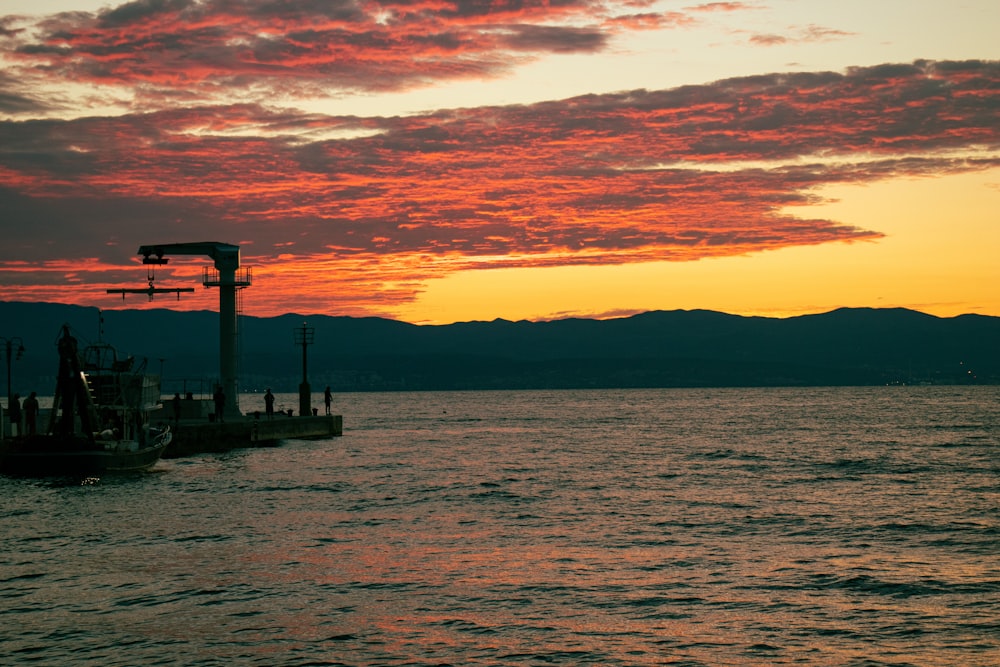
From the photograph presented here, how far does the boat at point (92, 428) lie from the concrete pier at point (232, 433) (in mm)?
5731

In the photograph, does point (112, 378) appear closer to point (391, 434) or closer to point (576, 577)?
point (576, 577)

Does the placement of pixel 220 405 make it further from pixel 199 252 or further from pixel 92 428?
pixel 92 428

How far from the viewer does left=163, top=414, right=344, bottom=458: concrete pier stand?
65.0m

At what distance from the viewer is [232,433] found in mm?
69562

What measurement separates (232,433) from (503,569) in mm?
47039

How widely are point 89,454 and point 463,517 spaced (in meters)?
20.6

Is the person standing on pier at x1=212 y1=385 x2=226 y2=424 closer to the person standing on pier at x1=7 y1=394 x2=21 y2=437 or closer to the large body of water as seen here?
the person standing on pier at x1=7 y1=394 x2=21 y2=437

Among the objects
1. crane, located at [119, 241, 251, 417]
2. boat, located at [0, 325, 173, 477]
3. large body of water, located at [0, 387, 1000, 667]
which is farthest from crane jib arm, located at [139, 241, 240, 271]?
large body of water, located at [0, 387, 1000, 667]

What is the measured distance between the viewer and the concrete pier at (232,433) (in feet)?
213

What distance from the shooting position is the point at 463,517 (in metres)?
36.2

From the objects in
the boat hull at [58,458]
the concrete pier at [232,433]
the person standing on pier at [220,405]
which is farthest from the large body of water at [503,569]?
the person standing on pier at [220,405]

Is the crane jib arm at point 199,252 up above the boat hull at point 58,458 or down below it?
above

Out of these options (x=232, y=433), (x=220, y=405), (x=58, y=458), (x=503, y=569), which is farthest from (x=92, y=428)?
(x=503, y=569)

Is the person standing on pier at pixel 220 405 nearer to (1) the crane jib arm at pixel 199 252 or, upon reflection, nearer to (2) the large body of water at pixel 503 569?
(1) the crane jib arm at pixel 199 252
